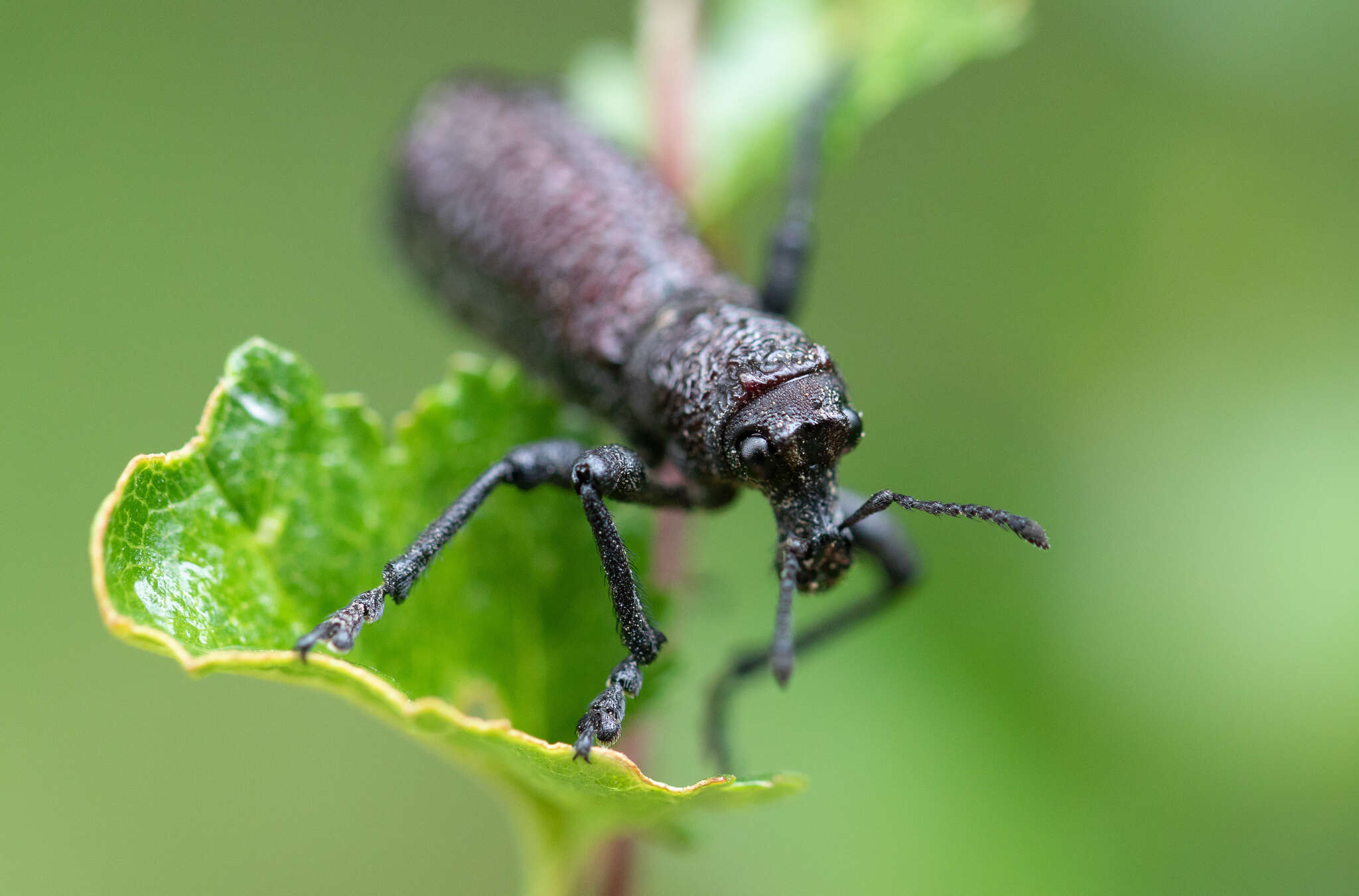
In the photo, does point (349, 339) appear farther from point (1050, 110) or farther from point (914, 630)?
point (1050, 110)

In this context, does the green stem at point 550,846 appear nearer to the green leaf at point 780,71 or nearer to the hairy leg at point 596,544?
the hairy leg at point 596,544

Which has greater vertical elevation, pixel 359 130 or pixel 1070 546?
pixel 359 130

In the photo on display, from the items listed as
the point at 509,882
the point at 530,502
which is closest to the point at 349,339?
the point at 509,882

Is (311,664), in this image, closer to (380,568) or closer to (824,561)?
(380,568)

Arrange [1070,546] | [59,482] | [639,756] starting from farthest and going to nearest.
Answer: [59,482] → [1070,546] → [639,756]

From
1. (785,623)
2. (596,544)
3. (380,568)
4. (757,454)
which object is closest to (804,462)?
(757,454)
